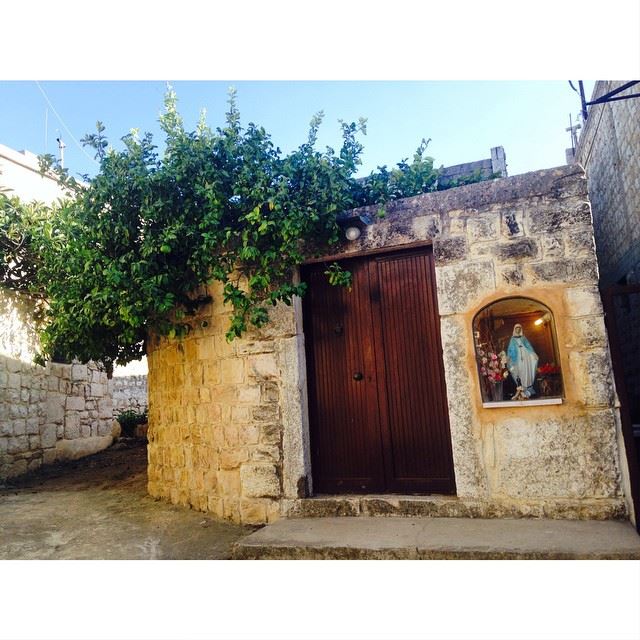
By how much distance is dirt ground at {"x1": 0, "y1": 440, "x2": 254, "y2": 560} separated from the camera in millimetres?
3949

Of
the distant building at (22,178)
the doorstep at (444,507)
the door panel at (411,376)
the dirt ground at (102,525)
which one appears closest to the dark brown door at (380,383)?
the door panel at (411,376)

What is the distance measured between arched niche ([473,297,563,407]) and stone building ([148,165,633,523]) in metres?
0.01

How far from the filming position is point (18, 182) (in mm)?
7488

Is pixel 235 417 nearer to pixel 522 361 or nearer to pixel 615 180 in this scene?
pixel 522 361

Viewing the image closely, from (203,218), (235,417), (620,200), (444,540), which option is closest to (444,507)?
(444,540)

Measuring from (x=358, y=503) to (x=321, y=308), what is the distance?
1627 mm

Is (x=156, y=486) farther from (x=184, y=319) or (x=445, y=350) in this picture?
(x=445, y=350)

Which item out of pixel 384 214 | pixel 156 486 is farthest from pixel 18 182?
pixel 384 214

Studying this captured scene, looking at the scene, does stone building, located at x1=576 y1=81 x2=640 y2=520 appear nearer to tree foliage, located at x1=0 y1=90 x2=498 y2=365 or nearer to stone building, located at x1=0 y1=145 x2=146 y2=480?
tree foliage, located at x1=0 y1=90 x2=498 y2=365

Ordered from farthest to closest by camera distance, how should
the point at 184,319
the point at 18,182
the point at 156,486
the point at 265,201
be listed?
1. the point at 18,182
2. the point at 156,486
3. the point at 184,319
4. the point at 265,201

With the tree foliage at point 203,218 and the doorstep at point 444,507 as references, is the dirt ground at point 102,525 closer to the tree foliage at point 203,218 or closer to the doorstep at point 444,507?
the doorstep at point 444,507

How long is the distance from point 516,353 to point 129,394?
8825 mm

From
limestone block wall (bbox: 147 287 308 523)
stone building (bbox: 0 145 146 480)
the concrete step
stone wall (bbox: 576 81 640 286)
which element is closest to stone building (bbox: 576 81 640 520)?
stone wall (bbox: 576 81 640 286)

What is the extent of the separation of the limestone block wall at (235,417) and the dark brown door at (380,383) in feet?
0.74
